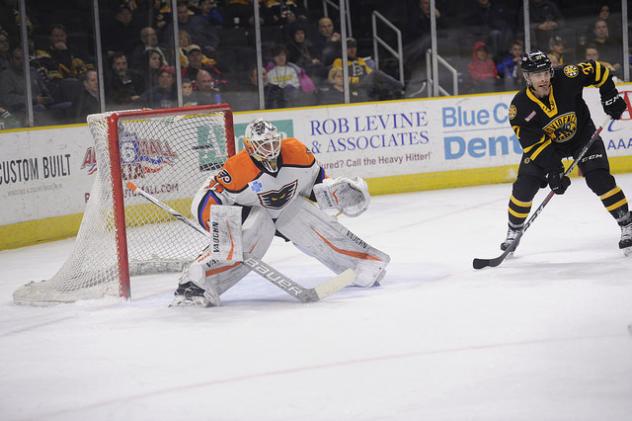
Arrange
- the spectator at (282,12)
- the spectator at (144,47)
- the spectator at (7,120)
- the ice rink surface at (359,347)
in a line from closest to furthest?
the ice rink surface at (359,347) < the spectator at (7,120) < the spectator at (144,47) < the spectator at (282,12)

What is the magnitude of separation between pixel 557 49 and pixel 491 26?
1.99ft

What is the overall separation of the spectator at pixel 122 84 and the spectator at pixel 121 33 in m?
0.05

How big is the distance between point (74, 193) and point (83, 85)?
2.76 feet

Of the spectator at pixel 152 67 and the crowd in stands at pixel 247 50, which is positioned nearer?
the crowd in stands at pixel 247 50

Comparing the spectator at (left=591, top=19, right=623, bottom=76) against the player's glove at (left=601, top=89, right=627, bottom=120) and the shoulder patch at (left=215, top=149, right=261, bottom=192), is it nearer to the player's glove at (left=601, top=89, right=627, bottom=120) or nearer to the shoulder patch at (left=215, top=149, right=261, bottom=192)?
the player's glove at (left=601, top=89, right=627, bottom=120)

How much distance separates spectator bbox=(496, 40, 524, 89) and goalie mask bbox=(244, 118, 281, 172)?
16.2ft

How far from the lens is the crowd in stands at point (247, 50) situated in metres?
6.89

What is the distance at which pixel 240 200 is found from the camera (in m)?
4.34

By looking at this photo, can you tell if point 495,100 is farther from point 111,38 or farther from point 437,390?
point 437,390

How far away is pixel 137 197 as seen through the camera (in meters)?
6.18

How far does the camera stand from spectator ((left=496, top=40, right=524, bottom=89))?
→ 8734mm

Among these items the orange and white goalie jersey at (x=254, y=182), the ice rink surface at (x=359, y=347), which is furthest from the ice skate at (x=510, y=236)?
the orange and white goalie jersey at (x=254, y=182)

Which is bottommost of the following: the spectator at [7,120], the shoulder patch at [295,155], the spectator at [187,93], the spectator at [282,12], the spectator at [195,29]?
the shoulder patch at [295,155]

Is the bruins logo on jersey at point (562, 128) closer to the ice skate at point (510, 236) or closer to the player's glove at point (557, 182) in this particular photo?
the player's glove at point (557, 182)
